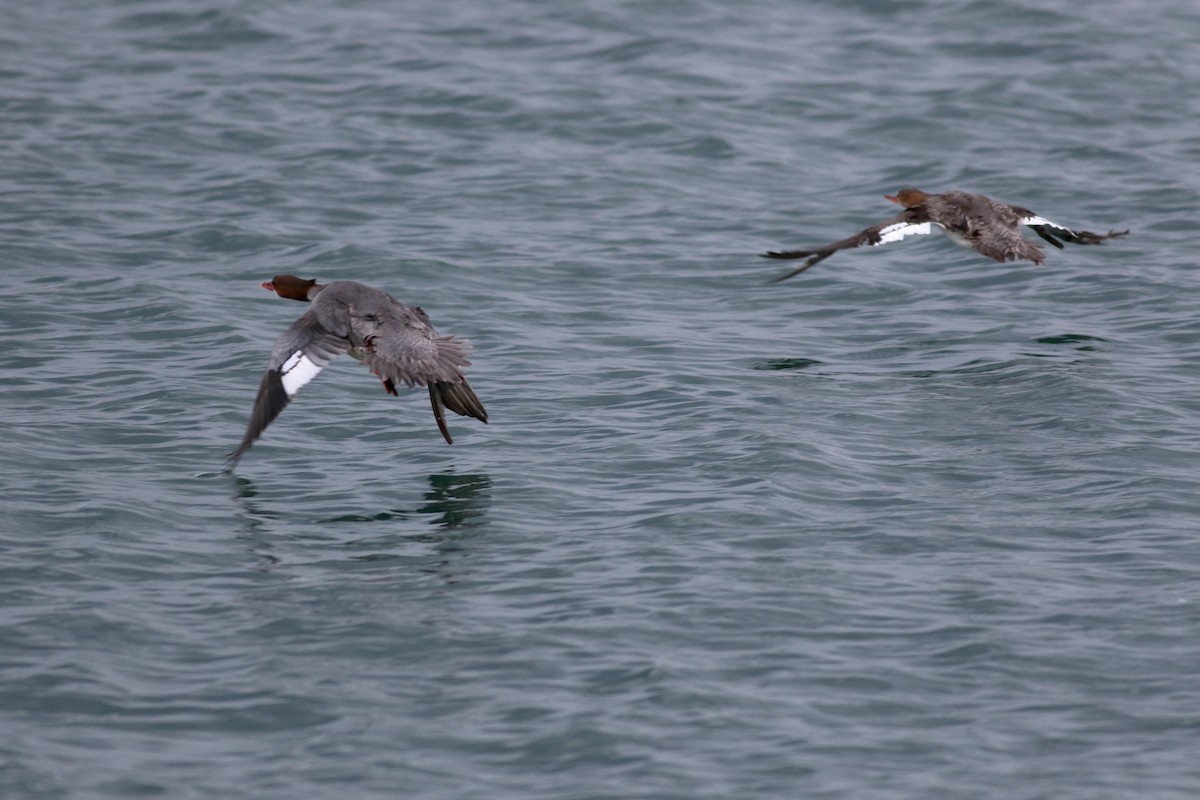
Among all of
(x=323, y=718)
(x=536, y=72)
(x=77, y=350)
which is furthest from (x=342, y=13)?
(x=323, y=718)

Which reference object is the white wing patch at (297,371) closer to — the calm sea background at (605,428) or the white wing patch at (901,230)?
the calm sea background at (605,428)

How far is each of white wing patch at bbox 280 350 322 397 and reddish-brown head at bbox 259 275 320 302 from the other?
174cm

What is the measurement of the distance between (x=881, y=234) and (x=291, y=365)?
15.9 ft

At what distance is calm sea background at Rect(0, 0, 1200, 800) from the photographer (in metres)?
6.50

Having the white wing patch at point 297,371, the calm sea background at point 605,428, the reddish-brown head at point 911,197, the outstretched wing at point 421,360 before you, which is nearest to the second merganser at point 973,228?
the reddish-brown head at point 911,197

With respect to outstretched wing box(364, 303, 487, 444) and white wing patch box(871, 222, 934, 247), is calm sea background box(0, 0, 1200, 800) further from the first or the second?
white wing patch box(871, 222, 934, 247)

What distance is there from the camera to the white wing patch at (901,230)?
11.6 m

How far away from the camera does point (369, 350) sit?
943cm

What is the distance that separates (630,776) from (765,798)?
1.82 feet

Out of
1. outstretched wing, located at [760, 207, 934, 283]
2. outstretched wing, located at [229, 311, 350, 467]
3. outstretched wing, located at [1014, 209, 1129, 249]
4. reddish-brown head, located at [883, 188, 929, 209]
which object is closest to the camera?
outstretched wing, located at [229, 311, 350, 467]

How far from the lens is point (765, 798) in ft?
19.7

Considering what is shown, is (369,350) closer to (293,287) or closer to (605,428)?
(605,428)

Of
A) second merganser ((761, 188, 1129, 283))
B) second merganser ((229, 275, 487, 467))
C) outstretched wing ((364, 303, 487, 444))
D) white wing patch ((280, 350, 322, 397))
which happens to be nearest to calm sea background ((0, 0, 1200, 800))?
outstretched wing ((364, 303, 487, 444))

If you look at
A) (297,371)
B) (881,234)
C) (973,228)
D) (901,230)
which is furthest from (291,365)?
(973,228)
